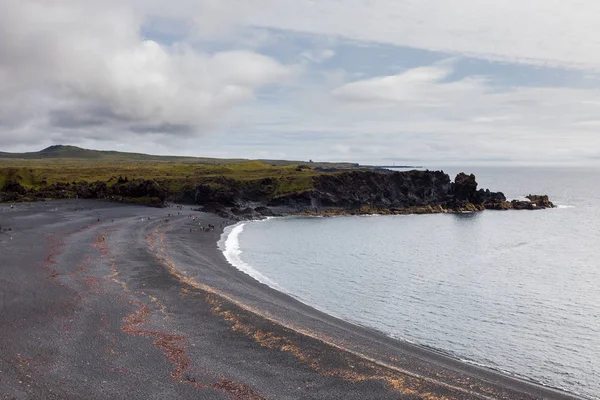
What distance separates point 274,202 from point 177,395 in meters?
102

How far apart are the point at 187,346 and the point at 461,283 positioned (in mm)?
33030

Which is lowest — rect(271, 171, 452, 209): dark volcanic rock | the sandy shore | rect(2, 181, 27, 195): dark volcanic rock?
the sandy shore

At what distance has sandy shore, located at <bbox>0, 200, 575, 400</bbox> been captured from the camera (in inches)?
835

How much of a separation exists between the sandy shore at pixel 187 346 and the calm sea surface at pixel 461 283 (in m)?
3.23

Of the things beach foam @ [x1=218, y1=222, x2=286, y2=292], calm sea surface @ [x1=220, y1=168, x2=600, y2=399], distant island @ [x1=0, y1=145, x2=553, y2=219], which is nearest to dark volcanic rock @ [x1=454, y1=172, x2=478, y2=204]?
distant island @ [x1=0, y1=145, x2=553, y2=219]

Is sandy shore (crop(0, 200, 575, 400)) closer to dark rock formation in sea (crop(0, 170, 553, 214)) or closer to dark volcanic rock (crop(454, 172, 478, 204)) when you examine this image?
dark rock formation in sea (crop(0, 170, 553, 214))

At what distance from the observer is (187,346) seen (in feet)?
84.9

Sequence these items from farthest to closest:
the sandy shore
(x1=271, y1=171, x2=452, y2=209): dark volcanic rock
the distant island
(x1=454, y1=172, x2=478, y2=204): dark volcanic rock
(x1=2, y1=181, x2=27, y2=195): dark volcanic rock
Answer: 1. (x1=454, y1=172, x2=478, y2=204): dark volcanic rock
2. (x1=271, y1=171, x2=452, y2=209): dark volcanic rock
3. the distant island
4. (x1=2, y1=181, x2=27, y2=195): dark volcanic rock
5. the sandy shore

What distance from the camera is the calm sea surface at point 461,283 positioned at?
98.1 ft

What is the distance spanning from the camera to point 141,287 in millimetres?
38219

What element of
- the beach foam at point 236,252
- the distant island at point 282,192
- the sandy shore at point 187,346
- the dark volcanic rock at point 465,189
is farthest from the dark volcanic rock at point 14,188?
the dark volcanic rock at point 465,189

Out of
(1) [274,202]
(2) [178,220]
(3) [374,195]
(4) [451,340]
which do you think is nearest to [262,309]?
(4) [451,340]

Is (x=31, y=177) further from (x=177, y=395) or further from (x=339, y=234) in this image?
(x=177, y=395)

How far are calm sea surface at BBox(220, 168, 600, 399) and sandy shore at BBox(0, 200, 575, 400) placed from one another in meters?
3.23
